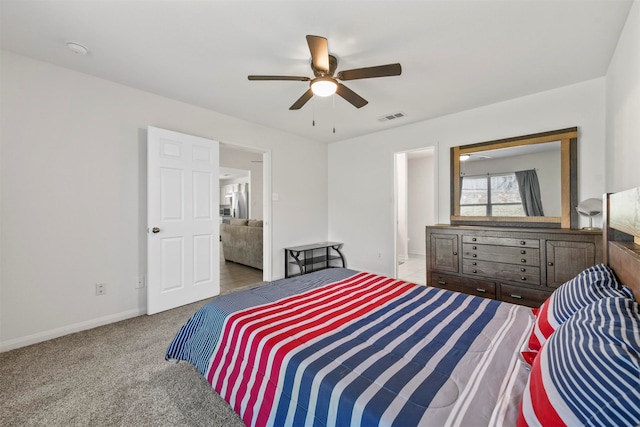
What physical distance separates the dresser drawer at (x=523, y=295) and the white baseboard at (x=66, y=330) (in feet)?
13.1

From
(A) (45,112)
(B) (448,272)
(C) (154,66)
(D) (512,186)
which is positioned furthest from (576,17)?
(A) (45,112)

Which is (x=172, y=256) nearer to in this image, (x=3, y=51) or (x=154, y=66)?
(x=154, y=66)

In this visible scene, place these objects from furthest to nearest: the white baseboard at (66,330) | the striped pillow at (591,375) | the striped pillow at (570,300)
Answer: the white baseboard at (66,330), the striped pillow at (570,300), the striped pillow at (591,375)

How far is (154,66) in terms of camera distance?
98.4 inches

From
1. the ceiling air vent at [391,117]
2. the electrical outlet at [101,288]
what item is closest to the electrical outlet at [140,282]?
the electrical outlet at [101,288]

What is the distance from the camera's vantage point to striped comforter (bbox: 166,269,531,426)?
0.89m

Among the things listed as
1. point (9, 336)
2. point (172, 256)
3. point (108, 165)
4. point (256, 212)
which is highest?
point (108, 165)

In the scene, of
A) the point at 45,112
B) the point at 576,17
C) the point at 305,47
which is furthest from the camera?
the point at 45,112

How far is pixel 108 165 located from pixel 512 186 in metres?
4.58

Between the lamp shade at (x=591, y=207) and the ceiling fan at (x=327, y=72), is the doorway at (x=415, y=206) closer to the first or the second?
the lamp shade at (x=591, y=207)

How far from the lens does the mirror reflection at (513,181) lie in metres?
3.05

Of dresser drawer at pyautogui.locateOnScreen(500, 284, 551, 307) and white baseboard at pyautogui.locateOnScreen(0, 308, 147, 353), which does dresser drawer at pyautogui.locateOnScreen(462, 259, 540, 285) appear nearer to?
dresser drawer at pyautogui.locateOnScreen(500, 284, 551, 307)

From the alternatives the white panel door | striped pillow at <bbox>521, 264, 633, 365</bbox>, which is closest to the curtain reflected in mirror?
striped pillow at <bbox>521, 264, 633, 365</bbox>

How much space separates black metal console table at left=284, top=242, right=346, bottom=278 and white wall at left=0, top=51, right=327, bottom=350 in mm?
2111
